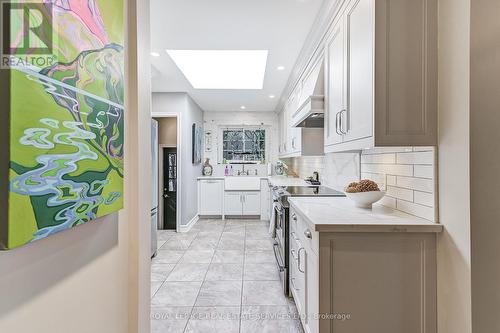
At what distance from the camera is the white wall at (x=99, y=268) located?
2.30ft

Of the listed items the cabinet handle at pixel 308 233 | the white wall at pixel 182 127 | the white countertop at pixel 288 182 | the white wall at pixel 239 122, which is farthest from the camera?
the white wall at pixel 239 122

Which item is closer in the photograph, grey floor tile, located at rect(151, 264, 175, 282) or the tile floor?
the tile floor

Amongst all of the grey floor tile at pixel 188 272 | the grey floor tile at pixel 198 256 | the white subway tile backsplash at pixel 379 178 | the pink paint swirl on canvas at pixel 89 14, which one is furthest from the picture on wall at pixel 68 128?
the grey floor tile at pixel 198 256

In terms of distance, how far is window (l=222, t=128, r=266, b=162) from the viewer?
6672mm

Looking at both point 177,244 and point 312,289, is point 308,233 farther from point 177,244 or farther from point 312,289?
point 177,244

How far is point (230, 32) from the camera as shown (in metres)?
2.59

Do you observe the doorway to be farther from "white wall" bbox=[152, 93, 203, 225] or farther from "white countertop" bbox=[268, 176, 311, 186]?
"white countertop" bbox=[268, 176, 311, 186]

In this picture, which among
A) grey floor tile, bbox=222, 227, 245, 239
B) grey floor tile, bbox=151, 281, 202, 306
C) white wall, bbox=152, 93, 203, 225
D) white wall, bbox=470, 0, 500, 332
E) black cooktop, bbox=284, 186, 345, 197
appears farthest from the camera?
white wall, bbox=152, 93, 203, 225

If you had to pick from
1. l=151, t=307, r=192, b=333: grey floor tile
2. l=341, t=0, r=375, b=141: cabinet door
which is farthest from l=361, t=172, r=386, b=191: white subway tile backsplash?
l=151, t=307, r=192, b=333: grey floor tile

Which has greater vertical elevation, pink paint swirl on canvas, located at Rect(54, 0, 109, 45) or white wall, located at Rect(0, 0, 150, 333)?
pink paint swirl on canvas, located at Rect(54, 0, 109, 45)

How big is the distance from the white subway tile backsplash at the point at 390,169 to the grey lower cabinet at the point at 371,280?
0.45 m

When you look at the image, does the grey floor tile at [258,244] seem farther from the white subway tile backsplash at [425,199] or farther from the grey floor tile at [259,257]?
the white subway tile backsplash at [425,199]

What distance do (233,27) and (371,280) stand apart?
237 centimetres

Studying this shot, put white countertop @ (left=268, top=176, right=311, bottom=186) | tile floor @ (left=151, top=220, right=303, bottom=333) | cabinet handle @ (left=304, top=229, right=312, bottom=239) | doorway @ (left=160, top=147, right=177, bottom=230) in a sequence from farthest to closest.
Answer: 1. doorway @ (left=160, top=147, right=177, bottom=230)
2. white countertop @ (left=268, top=176, right=311, bottom=186)
3. tile floor @ (left=151, top=220, right=303, bottom=333)
4. cabinet handle @ (left=304, top=229, right=312, bottom=239)
